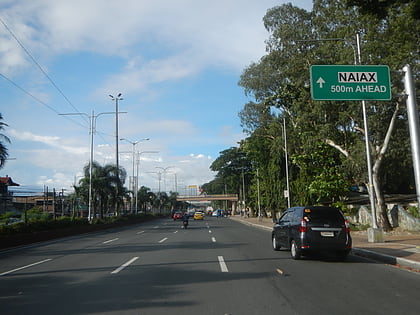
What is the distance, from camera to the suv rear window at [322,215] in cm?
1144

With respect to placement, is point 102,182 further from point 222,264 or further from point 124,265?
point 222,264

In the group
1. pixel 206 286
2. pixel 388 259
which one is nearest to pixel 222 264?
pixel 206 286

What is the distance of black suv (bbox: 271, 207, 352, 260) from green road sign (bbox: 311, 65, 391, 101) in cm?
374

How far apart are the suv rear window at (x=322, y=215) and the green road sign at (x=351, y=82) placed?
11.9 feet

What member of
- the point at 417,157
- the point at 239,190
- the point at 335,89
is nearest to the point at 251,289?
the point at 417,157

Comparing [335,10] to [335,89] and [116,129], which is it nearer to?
[335,89]

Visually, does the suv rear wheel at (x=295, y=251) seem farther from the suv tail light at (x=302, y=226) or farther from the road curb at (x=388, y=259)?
the road curb at (x=388, y=259)

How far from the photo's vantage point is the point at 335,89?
1193 cm

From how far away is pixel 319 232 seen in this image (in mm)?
11188

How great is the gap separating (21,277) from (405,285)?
9.02m

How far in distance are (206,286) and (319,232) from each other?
4898 mm

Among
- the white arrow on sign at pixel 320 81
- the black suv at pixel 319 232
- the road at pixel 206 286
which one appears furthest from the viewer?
the white arrow on sign at pixel 320 81

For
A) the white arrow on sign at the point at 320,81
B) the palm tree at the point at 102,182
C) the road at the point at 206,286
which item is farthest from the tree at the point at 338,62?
the palm tree at the point at 102,182

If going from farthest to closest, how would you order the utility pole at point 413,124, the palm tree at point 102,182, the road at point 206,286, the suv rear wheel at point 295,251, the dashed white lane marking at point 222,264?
the palm tree at point 102,182, the suv rear wheel at point 295,251, the dashed white lane marking at point 222,264, the utility pole at point 413,124, the road at point 206,286
